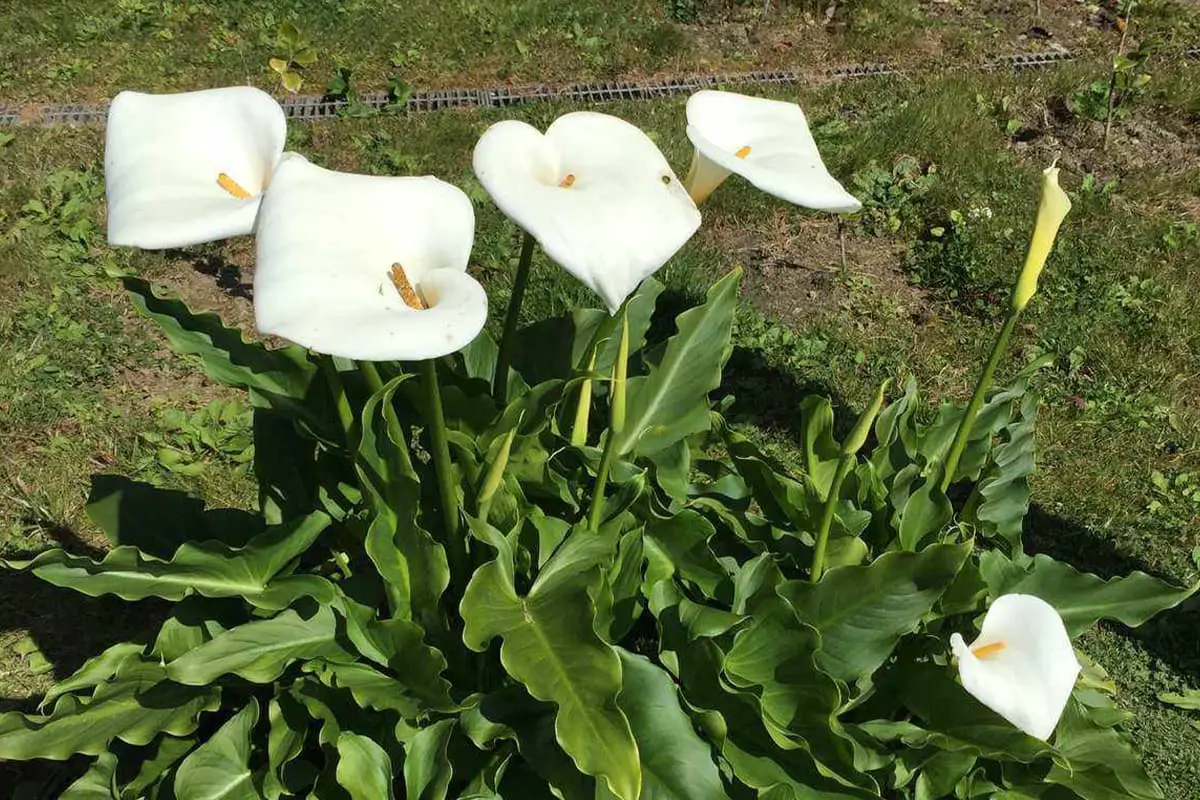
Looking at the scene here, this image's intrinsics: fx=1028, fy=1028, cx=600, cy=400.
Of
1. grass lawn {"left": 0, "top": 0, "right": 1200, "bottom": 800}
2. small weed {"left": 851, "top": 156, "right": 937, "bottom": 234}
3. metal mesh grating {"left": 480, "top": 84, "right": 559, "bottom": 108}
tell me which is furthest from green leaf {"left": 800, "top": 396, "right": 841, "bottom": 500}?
metal mesh grating {"left": 480, "top": 84, "right": 559, "bottom": 108}

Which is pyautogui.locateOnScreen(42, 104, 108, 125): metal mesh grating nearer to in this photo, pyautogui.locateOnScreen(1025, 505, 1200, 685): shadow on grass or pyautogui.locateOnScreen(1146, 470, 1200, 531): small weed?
pyautogui.locateOnScreen(1025, 505, 1200, 685): shadow on grass

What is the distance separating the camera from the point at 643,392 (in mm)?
2107

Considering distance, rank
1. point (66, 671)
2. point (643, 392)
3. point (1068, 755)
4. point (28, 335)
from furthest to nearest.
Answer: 1. point (28, 335)
2. point (66, 671)
3. point (643, 392)
4. point (1068, 755)

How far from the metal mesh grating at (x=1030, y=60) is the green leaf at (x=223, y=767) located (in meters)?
4.63

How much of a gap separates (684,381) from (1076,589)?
86 cm

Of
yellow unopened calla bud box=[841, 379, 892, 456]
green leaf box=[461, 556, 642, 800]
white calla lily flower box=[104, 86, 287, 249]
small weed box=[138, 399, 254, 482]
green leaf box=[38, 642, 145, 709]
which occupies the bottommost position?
small weed box=[138, 399, 254, 482]

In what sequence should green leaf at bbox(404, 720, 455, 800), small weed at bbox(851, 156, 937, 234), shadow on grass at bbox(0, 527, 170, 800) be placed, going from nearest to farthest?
green leaf at bbox(404, 720, 455, 800)
shadow on grass at bbox(0, 527, 170, 800)
small weed at bbox(851, 156, 937, 234)

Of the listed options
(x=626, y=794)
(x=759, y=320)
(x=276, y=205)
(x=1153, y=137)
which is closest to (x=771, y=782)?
(x=626, y=794)

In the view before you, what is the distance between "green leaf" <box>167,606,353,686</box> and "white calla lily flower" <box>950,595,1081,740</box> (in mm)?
1044

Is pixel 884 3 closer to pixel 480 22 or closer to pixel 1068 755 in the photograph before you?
pixel 480 22

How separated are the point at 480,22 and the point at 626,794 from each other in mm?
4424

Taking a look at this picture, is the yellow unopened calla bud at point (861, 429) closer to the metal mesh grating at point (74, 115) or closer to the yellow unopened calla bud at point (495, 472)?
the yellow unopened calla bud at point (495, 472)

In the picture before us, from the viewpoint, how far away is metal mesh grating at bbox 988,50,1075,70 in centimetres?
505

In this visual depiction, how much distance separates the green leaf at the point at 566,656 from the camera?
1.50m
